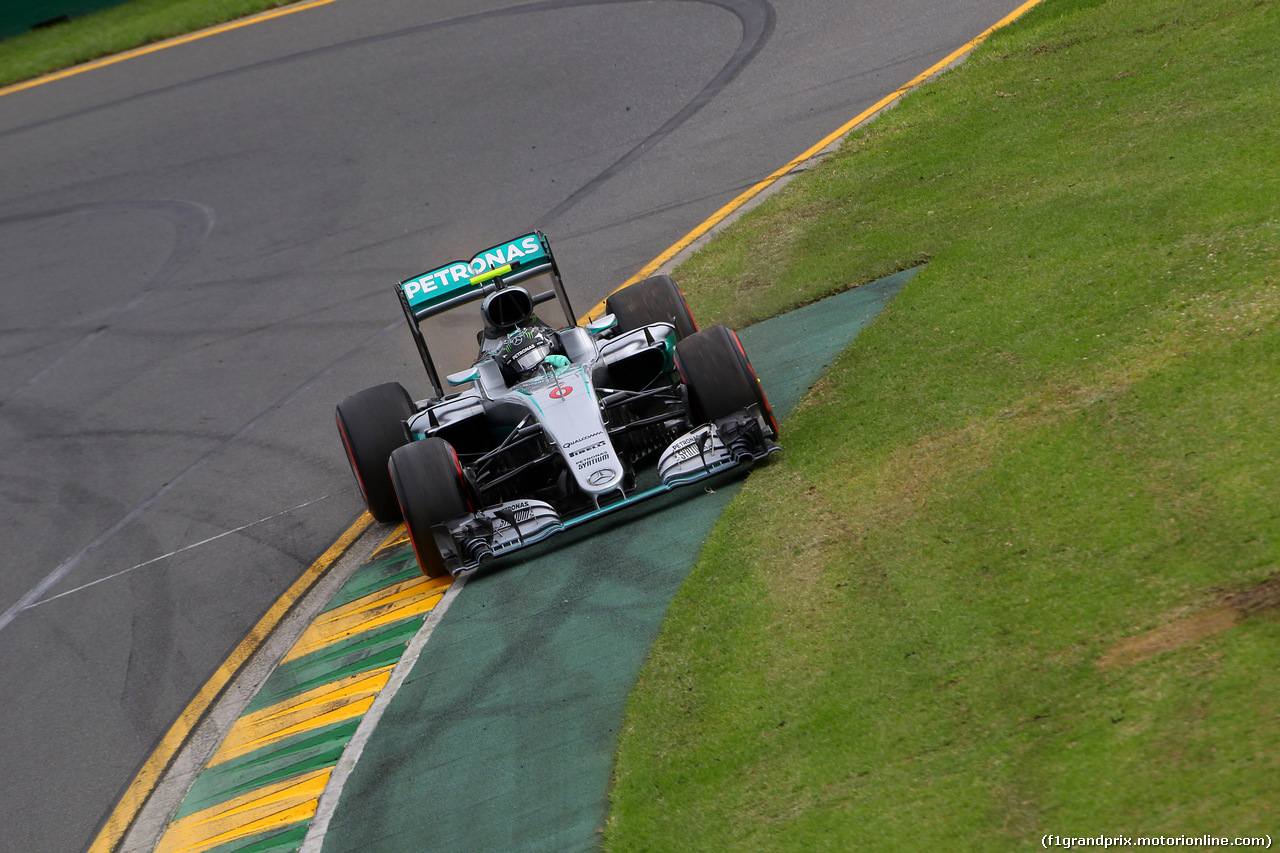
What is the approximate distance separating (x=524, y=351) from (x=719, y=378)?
158 cm

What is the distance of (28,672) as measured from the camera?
A: 8.44m

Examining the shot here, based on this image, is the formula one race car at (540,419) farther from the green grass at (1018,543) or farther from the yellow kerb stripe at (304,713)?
the yellow kerb stripe at (304,713)

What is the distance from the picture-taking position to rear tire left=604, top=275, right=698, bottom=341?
923cm

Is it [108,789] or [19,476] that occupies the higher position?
[19,476]

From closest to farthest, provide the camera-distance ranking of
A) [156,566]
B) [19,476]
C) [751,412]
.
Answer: [751,412]
[156,566]
[19,476]

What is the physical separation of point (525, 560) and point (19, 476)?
5.99 metres

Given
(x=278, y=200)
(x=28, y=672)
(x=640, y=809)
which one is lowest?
(x=640, y=809)

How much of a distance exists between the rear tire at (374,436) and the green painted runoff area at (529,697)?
51.3 inches

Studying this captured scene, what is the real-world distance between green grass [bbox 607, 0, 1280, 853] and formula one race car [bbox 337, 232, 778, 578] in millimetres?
594

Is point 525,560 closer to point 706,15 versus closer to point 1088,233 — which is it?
point 1088,233

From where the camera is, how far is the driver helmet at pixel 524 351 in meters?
8.55

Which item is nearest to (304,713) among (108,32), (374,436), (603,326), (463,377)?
(374,436)

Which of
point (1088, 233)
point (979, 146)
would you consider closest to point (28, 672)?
point (1088, 233)

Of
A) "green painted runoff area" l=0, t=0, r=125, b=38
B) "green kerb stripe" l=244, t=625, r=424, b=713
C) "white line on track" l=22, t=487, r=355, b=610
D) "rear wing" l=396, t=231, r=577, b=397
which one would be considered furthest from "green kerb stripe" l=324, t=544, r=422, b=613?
"green painted runoff area" l=0, t=0, r=125, b=38
